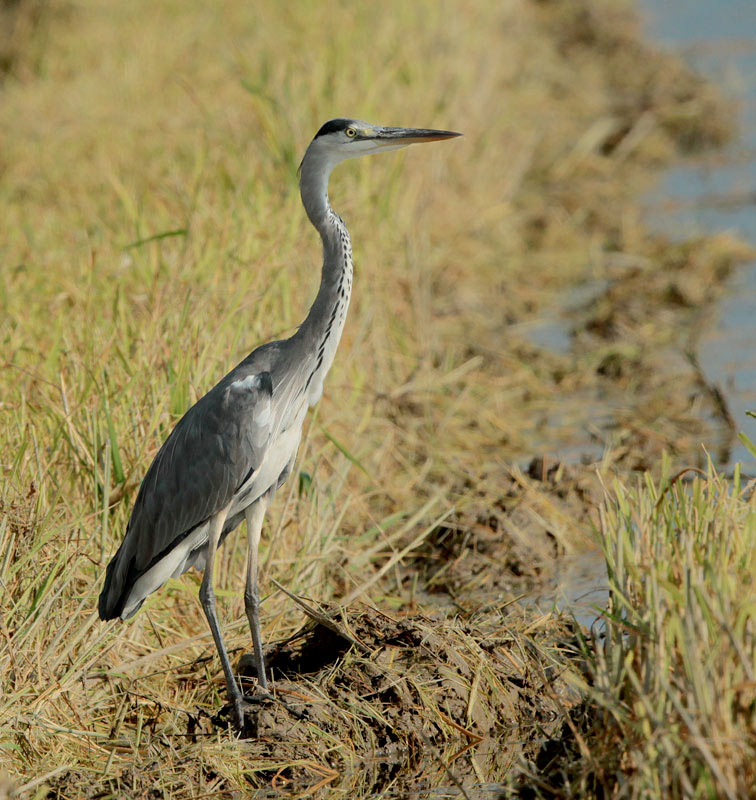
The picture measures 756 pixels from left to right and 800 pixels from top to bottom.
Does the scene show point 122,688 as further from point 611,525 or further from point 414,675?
point 611,525

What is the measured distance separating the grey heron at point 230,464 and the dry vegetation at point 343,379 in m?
0.20

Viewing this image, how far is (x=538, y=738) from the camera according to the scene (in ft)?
12.5

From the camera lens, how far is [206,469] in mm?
4086

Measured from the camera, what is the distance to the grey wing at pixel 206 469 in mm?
4070

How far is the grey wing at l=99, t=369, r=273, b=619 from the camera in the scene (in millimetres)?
4070

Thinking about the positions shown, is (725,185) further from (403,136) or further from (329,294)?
(329,294)

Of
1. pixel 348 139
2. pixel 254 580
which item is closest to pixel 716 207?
pixel 348 139

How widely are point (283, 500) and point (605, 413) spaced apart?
234cm

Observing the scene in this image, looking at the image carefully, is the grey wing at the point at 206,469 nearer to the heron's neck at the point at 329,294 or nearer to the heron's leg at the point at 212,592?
the heron's leg at the point at 212,592

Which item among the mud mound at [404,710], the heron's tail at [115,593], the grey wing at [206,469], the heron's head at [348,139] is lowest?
the mud mound at [404,710]

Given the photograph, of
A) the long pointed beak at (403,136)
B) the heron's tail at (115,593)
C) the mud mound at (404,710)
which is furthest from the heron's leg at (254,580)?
the long pointed beak at (403,136)

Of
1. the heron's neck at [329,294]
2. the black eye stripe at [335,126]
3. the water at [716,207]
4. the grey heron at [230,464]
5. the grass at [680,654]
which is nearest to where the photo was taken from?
the grass at [680,654]

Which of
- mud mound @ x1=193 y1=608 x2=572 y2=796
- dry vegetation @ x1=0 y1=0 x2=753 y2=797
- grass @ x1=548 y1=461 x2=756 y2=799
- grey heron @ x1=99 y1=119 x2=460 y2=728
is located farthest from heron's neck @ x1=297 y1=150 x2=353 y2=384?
grass @ x1=548 y1=461 x2=756 y2=799

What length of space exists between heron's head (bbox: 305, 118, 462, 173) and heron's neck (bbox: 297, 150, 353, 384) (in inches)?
6.6
